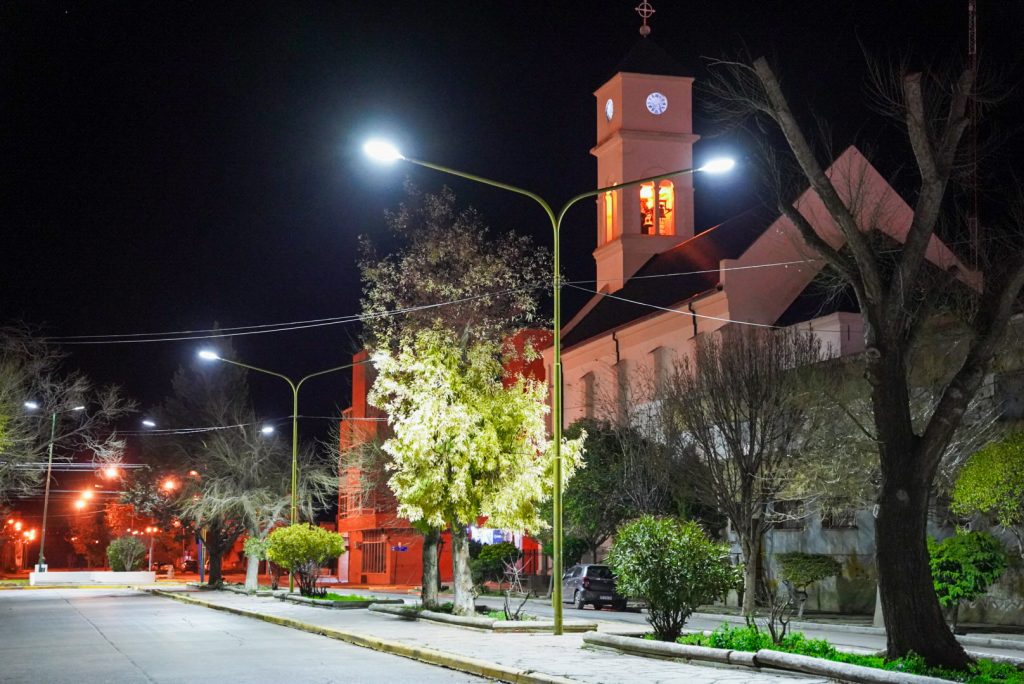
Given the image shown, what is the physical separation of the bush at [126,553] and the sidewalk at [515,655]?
48.9 metres

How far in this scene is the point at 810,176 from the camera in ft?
42.9

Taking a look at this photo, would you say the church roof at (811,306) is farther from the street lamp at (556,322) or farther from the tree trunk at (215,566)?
the tree trunk at (215,566)

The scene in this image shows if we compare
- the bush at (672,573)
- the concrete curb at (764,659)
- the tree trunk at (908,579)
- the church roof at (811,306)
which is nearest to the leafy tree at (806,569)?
the church roof at (811,306)

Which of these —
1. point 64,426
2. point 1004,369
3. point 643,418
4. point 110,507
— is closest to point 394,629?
point 1004,369

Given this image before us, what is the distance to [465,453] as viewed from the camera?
2375 cm

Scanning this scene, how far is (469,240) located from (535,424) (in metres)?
9.10

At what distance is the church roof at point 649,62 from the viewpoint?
5950 centimetres

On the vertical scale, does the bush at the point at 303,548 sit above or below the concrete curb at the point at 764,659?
above

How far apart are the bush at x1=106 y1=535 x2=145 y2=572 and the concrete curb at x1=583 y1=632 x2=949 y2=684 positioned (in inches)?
2359

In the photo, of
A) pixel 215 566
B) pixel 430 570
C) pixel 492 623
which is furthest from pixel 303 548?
pixel 215 566

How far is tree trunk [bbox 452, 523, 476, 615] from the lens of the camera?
81.1 feet

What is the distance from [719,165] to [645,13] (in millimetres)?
47346

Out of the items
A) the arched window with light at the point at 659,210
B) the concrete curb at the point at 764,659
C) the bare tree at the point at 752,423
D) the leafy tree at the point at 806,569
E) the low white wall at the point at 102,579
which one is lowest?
the low white wall at the point at 102,579

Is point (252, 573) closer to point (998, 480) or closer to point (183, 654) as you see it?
point (183, 654)
